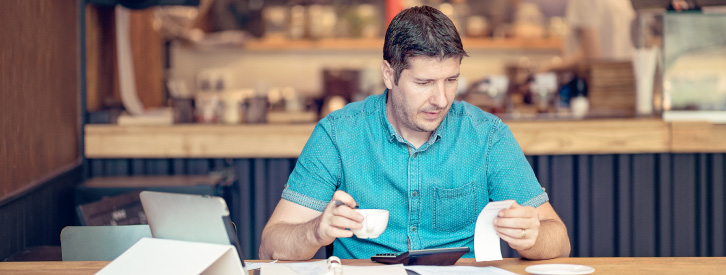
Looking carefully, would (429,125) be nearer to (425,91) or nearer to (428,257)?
(425,91)

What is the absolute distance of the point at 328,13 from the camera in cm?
710

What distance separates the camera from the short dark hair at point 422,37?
6.52 ft

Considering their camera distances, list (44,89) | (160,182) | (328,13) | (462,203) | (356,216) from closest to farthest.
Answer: (356,216) < (462,203) < (44,89) < (160,182) < (328,13)

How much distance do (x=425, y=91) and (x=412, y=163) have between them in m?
0.21

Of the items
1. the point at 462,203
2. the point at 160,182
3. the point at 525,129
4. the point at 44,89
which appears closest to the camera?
the point at 462,203

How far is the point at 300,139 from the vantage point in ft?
11.8

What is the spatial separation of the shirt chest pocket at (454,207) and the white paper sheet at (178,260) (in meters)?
0.83

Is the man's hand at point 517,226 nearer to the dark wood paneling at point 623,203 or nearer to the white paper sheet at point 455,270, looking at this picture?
the white paper sheet at point 455,270

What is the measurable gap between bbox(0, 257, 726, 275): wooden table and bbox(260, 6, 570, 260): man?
223mm

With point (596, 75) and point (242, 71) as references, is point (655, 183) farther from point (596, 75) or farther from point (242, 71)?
point (242, 71)

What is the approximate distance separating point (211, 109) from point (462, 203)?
227cm

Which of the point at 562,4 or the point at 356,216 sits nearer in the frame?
the point at 356,216

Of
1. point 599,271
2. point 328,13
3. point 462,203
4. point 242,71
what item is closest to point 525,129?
point 462,203

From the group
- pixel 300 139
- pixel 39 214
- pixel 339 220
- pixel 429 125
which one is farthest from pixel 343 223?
pixel 300 139
